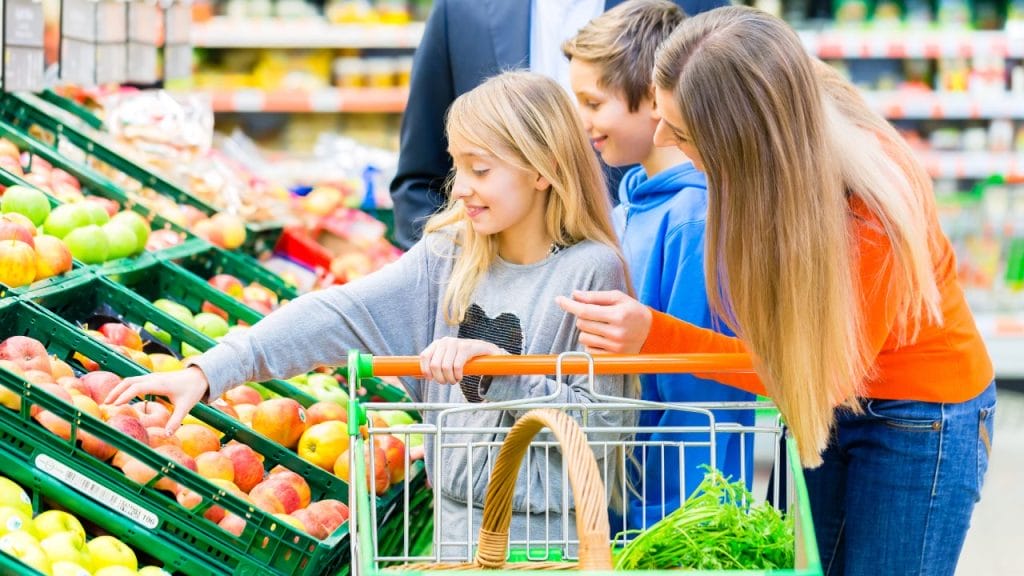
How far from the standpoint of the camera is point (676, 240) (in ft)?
7.08

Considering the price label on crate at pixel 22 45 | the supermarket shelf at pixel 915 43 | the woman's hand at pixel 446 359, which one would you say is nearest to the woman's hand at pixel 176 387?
the woman's hand at pixel 446 359

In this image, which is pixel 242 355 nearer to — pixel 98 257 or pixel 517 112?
pixel 517 112

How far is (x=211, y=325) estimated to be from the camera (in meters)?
2.71

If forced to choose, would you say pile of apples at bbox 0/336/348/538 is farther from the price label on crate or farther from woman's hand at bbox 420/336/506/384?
the price label on crate

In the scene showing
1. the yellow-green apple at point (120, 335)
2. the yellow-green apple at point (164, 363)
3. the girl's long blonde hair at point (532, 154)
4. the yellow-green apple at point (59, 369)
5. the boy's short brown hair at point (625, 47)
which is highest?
the boy's short brown hair at point (625, 47)

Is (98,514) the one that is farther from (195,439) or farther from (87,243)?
(87,243)

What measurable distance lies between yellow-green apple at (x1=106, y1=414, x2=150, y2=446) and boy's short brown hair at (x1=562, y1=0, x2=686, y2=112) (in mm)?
965

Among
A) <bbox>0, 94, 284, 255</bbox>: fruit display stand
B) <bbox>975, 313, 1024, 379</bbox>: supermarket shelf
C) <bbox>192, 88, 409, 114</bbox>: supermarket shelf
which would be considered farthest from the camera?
<bbox>192, 88, 409, 114</bbox>: supermarket shelf

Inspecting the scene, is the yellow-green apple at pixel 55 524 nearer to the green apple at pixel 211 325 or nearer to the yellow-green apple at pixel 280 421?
the yellow-green apple at pixel 280 421

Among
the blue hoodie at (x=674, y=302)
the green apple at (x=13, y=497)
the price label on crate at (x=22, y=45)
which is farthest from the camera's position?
the price label on crate at (x=22, y=45)

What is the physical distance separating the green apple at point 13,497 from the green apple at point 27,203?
39.5 inches

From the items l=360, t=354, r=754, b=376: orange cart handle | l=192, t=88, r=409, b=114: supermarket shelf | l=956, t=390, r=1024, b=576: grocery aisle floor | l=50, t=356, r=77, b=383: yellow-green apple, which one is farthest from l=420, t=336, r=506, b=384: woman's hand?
l=192, t=88, r=409, b=114: supermarket shelf

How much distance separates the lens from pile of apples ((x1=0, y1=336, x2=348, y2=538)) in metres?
1.87

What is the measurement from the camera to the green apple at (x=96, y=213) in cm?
276
